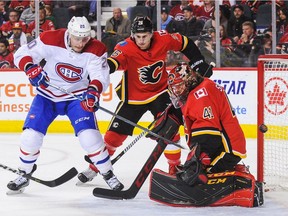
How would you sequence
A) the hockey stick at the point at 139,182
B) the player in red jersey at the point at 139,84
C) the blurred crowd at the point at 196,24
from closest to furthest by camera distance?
the hockey stick at the point at 139,182 < the player in red jersey at the point at 139,84 < the blurred crowd at the point at 196,24

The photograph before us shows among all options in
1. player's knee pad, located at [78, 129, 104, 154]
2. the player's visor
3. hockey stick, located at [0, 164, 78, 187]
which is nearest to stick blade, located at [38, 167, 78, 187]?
hockey stick, located at [0, 164, 78, 187]

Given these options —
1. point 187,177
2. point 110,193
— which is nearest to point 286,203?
point 187,177

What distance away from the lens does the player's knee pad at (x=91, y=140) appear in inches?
173

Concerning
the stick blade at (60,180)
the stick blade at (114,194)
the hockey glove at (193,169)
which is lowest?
the stick blade at (114,194)

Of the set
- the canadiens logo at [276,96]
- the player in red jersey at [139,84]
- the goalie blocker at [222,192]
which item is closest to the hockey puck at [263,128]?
the goalie blocker at [222,192]

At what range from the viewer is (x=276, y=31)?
732 centimetres

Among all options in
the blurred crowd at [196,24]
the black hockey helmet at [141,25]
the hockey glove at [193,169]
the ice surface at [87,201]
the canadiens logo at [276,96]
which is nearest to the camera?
the hockey glove at [193,169]

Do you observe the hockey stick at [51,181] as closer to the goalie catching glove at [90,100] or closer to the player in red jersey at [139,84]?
the player in red jersey at [139,84]

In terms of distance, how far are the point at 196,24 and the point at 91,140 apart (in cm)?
332

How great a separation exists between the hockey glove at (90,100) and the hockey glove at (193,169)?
27.2 inches

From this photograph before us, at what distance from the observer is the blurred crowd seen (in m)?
7.36

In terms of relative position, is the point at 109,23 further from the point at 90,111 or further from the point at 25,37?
the point at 90,111

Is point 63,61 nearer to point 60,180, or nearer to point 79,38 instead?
point 79,38

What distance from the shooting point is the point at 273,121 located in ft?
19.3
